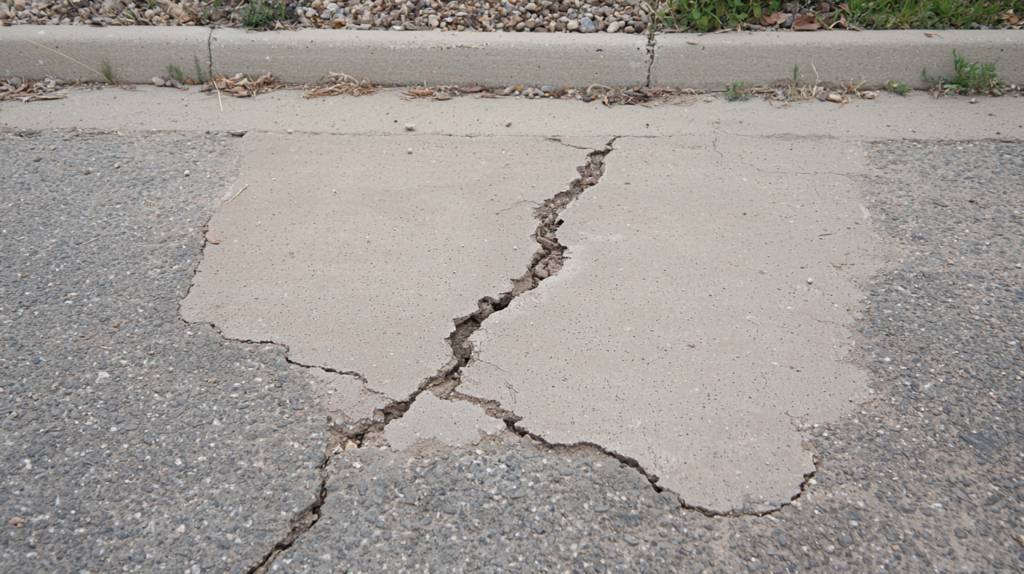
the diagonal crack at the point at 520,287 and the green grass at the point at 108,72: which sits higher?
the green grass at the point at 108,72

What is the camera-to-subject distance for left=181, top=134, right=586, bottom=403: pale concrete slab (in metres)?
2.52

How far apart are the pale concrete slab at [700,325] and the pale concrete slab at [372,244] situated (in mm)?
245

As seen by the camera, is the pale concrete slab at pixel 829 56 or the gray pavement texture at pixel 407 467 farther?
the pale concrete slab at pixel 829 56

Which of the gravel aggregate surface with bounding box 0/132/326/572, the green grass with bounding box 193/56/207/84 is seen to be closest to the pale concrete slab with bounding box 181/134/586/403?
the gravel aggregate surface with bounding box 0/132/326/572

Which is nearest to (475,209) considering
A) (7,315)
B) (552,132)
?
(552,132)

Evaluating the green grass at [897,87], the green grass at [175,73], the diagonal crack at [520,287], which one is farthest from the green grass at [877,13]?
the green grass at [175,73]

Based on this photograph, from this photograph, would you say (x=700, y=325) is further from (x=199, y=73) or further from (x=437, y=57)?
(x=199, y=73)

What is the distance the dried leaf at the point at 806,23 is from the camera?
4195mm

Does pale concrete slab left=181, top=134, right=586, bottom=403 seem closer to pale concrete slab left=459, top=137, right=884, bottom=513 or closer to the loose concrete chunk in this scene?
the loose concrete chunk

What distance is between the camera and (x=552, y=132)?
3.81 meters

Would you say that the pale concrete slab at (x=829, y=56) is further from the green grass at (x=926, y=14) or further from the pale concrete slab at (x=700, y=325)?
the pale concrete slab at (x=700, y=325)

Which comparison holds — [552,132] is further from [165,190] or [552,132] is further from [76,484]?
[76,484]

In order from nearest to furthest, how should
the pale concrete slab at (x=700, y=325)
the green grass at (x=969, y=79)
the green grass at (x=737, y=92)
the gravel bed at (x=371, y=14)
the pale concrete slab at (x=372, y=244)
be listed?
the pale concrete slab at (x=700, y=325) → the pale concrete slab at (x=372, y=244) → the green grass at (x=969, y=79) → the green grass at (x=737, y=92) → the gravel bed at (x=371, y=14)

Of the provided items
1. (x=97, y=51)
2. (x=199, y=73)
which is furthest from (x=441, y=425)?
(x=97, y=51)
